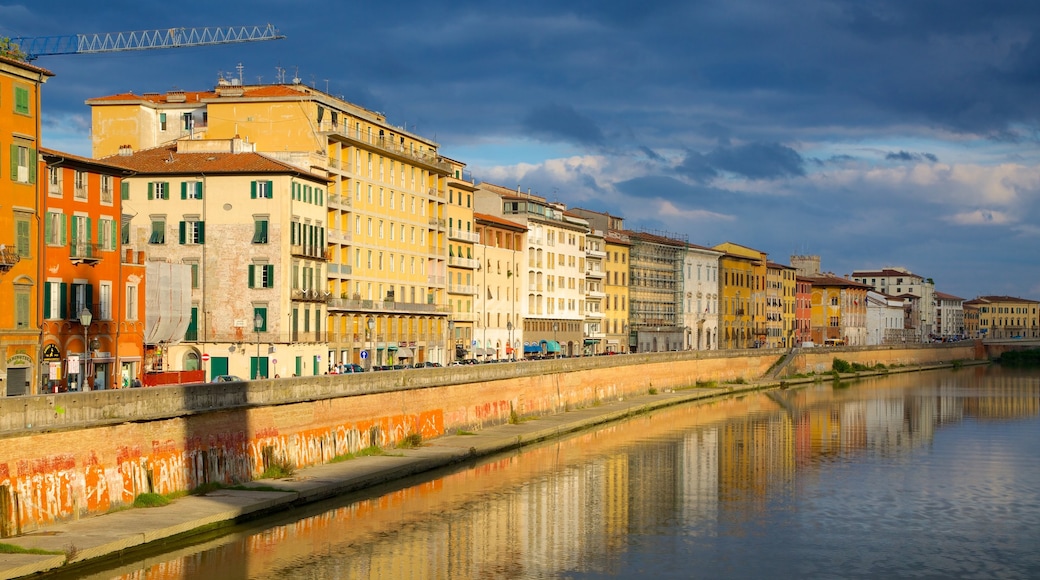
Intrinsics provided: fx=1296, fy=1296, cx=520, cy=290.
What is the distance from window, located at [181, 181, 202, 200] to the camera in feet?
220

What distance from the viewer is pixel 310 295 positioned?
2731 inches

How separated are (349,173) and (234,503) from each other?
135 ft

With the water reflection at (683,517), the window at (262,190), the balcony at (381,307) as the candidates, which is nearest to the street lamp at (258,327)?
the window at (262,190)

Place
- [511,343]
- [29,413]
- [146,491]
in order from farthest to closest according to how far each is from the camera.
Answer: [511,343]
[146,491]
[29,413]

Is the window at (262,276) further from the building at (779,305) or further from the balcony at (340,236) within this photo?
the building at (779,305)

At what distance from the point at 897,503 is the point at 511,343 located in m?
58.3

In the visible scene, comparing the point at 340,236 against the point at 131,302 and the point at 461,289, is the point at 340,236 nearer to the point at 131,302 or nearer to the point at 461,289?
the point at 461,289

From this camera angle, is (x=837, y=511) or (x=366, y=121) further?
(x=366, y=121)

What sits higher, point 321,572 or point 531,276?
point 531,276

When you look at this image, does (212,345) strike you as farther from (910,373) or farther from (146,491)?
(910,373)

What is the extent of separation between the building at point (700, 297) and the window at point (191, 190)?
79309 millimetres

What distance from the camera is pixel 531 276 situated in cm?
10625

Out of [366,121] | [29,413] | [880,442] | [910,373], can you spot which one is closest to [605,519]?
[29,413]

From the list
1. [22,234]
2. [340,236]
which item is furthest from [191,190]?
[22,234]
